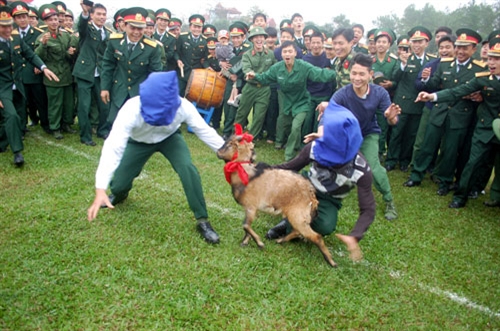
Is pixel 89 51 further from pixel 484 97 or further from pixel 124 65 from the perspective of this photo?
pixel 484 97

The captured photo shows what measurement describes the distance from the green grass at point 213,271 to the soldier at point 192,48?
4.67m

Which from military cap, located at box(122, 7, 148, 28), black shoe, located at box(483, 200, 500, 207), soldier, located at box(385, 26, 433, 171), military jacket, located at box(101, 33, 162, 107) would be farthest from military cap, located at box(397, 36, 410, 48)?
military cap, located at box(122, 7, 148, 28)

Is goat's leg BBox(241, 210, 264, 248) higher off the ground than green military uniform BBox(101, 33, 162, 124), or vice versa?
green military uniform BBox(101, 33, 162, 124)

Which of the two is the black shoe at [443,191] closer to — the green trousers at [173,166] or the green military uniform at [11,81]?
the green trousers at [173,166]

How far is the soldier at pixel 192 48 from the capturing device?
8.78 metres

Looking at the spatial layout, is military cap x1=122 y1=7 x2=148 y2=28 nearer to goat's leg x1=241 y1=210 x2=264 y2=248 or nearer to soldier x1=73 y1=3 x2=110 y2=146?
soldier x1=73 y1=3 x2=110 y2=146

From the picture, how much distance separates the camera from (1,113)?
600 centimetres

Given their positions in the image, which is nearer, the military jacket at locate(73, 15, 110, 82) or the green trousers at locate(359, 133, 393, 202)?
the green trousers at locate(359, 133, 393, 202)

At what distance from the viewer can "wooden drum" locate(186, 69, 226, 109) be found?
7859mm

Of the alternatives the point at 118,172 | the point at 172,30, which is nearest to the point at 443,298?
the point at 118,172

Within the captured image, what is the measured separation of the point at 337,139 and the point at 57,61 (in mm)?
6022

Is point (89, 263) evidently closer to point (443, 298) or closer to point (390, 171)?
point (443, 298)

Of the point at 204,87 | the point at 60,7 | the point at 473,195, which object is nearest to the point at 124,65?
the point at 204,87

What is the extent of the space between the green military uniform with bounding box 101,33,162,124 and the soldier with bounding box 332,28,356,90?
2971 millimetres
